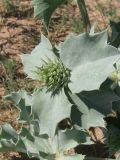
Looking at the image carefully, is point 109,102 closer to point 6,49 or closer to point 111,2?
point 6,49

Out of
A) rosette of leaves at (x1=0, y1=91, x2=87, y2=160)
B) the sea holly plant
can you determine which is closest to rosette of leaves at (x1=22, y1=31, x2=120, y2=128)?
the sea holly plant

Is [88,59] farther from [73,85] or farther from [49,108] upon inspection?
[49,108]

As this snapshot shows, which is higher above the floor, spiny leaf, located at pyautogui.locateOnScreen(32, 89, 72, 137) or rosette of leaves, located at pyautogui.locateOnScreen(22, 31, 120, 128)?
rosette of leaves, located at pyautogui.locateOnScreen(22, 31, 120, 128)

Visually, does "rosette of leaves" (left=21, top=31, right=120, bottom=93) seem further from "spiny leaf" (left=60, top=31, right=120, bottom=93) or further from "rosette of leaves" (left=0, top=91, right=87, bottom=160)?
"rosette of leaves" (left=0, top=91, right=87, bottom=160)

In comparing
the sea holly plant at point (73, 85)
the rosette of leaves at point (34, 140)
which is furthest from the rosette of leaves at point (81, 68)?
the rosette of leaves at point (34, 140)

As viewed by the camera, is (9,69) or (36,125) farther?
(9,69)

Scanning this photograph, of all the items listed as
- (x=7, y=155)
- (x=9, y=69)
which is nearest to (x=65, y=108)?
(x=7, y=155)
